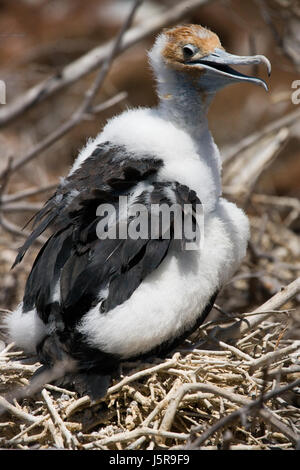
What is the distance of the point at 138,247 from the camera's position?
2506 millimetres

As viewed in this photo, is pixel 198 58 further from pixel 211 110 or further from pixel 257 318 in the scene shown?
pixel 211 110

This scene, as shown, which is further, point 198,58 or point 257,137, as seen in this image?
point 257,137

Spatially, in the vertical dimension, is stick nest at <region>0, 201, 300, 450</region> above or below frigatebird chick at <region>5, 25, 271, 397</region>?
below

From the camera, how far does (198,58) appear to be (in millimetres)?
3025

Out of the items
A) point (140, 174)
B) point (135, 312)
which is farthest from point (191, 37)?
point (135, 312)

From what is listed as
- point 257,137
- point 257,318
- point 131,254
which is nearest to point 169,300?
point 131,254

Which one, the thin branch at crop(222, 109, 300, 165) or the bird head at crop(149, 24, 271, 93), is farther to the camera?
the thin branch at crop(222, 109, 300, 165)

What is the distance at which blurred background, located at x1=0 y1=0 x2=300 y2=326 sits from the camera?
166 inches

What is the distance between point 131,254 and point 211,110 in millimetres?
4716

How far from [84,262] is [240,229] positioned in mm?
715

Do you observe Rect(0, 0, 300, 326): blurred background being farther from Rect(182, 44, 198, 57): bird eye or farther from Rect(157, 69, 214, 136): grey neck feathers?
Rect(182, 44, 198, 57): bird eye

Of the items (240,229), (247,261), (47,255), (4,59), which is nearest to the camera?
(47,255)

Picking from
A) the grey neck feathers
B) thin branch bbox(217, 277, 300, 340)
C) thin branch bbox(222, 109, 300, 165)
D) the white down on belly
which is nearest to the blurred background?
thin branch bbox(222, 109, 300, 165)
